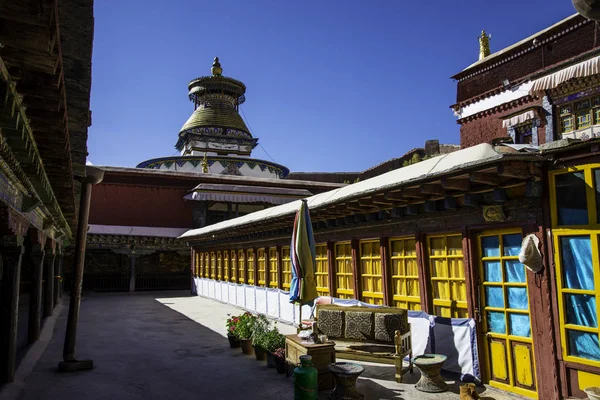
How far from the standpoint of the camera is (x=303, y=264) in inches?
303

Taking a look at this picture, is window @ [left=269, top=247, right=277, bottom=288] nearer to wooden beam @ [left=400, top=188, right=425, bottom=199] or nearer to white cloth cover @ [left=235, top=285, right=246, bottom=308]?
white cloth cover @ [left=235, top=285, right=246, bottom=308]

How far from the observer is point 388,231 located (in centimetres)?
869

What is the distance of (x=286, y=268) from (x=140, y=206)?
15.2 metres

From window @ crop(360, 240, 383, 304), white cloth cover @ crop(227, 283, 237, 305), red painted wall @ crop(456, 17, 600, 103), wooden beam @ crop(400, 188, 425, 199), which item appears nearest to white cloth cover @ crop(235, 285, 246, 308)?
white cloth cover @ crop(227, 283, 237, 305)

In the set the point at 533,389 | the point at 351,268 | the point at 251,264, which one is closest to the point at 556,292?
the point at 533,389

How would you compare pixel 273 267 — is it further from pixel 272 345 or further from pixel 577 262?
pixel 577 262

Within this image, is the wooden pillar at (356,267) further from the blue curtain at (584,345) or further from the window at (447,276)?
the blue curtain at (584,345)

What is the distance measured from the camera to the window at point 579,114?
18031 mm

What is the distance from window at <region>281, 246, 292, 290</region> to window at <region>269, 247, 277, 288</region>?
2.06ft

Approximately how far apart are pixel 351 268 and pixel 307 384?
4.51m

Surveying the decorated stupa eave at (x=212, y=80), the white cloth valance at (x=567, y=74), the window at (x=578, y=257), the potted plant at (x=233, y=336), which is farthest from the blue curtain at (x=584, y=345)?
the decorated stupa eave at (x=212, y=80)

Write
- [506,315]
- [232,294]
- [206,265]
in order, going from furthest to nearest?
[206,265], [232,294], [506,315]

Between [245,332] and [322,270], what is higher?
[322,270]

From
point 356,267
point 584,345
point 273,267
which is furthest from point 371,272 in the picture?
point 273,267
